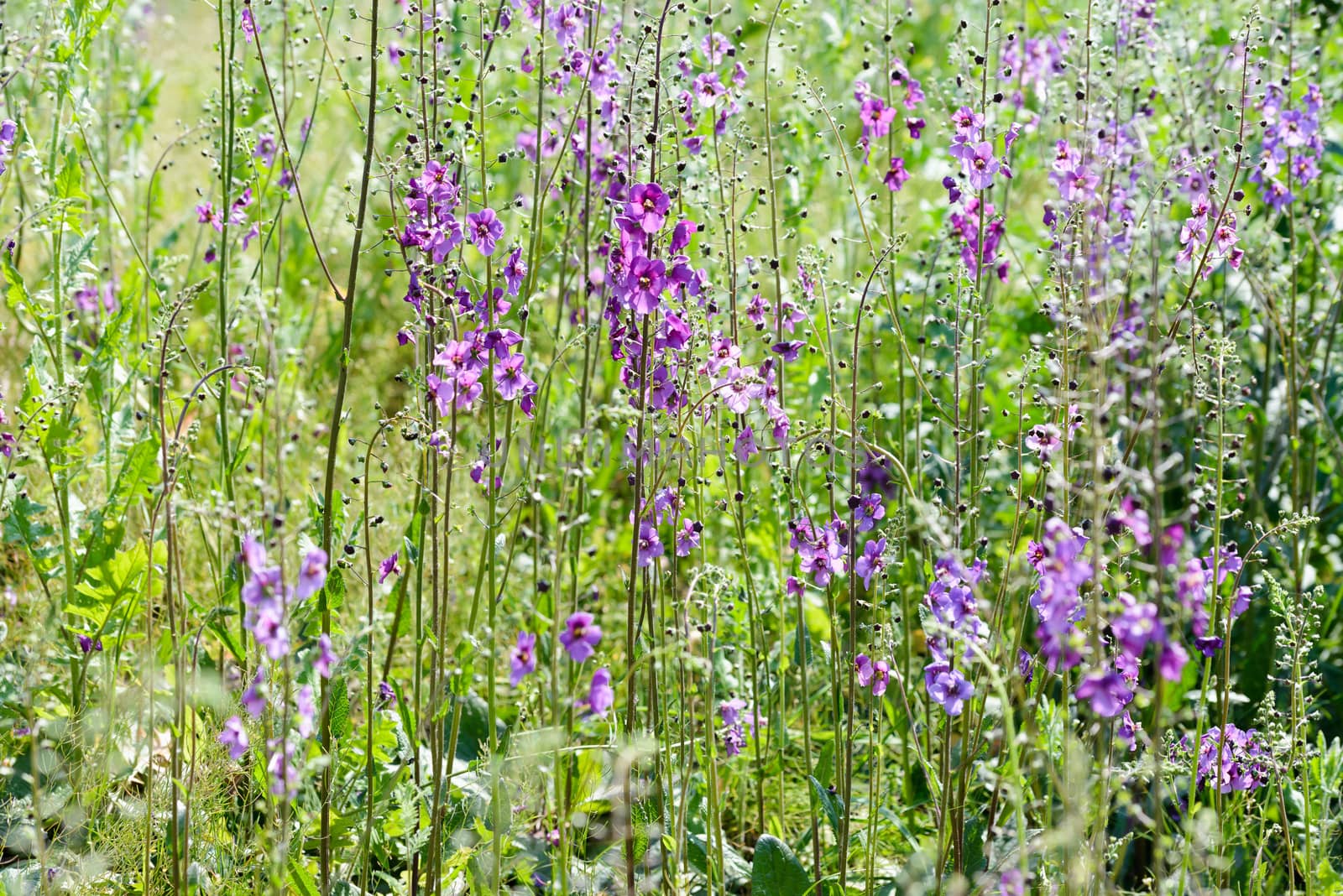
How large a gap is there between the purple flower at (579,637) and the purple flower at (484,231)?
83 centimetres

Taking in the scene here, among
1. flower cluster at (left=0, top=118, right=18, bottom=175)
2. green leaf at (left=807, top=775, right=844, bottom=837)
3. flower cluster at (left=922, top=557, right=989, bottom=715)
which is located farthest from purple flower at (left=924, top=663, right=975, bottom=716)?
flower cluster at (left=0, top=118, right=18, bottom=175)

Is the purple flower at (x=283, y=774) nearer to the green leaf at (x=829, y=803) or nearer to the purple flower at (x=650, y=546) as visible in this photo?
the purple flower at (x=650, y=546)

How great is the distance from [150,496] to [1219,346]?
249 cm

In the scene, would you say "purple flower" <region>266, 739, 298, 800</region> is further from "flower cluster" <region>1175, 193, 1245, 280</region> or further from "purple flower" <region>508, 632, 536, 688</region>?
"flower cluster" <region>1175, 193, 1245, 280</region>

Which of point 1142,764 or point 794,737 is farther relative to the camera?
point 794,737

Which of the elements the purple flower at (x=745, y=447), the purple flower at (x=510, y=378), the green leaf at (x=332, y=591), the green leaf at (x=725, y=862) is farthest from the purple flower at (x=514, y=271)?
the green leaf at (x=725, y=862)

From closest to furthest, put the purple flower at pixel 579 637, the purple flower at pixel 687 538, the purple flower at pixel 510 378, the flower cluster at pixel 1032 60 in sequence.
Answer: the purple flower at pixel 579 637
the purple flower at pixel 510 378
the purple flower at pixel 687 538
the flower cluster at pixel 1032 60

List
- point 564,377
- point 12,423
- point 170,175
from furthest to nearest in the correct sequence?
point 170,175 → point 564,377 → point 12,423

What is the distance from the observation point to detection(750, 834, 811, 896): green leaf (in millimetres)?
2459

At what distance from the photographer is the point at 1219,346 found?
2.20 m

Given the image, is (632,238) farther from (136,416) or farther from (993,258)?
(136,416)

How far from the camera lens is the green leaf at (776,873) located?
96.8 inches

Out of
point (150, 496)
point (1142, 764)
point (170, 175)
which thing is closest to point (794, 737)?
point (1142, 764)

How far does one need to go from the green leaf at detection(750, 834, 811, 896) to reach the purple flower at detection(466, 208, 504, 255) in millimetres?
1261
